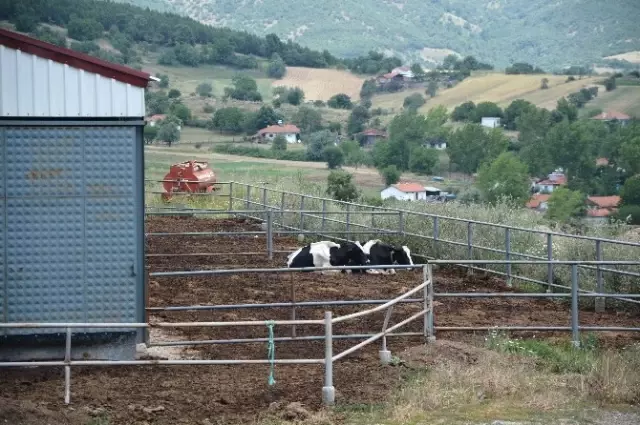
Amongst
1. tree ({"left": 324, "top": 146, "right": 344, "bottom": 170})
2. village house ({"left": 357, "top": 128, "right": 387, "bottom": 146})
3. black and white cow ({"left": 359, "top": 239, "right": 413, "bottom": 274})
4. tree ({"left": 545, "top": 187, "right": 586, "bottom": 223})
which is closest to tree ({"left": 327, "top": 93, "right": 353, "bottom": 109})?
village house ({"left": 357, "top": 128, "right": 387, "bottom": 146})

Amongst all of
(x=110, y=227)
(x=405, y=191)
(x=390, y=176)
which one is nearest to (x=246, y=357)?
(x=110, y=227)

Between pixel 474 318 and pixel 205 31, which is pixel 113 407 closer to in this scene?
pixel 474 318

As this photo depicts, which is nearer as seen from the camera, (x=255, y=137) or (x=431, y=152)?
(x=431, y=152)

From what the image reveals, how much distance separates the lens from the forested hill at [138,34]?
9869 cm

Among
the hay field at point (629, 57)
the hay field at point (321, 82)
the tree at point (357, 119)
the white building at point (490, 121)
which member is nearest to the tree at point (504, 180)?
the white building at point (490, 121)

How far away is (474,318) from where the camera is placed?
13.9 meters

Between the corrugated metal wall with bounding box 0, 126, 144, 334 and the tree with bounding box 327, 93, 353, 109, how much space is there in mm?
101523

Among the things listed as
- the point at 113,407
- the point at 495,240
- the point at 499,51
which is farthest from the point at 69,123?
the point at 499,51

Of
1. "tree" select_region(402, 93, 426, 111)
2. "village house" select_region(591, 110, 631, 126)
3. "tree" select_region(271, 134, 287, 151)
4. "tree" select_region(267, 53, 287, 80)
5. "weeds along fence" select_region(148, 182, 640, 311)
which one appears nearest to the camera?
"weeds along fence" select_region(148, 182, 640, 311)

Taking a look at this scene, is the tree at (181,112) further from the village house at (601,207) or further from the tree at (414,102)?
the village house at (601,207)

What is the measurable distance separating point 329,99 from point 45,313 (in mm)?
105697

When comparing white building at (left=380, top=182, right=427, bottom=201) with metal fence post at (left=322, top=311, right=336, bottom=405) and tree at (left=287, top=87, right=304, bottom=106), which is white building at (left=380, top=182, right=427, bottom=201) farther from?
tree at (left=287, top=87, right=304, bottom=106)

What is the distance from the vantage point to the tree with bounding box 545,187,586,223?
36.8m

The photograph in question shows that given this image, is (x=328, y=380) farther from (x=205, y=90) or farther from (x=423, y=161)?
(x=205, y=90)
